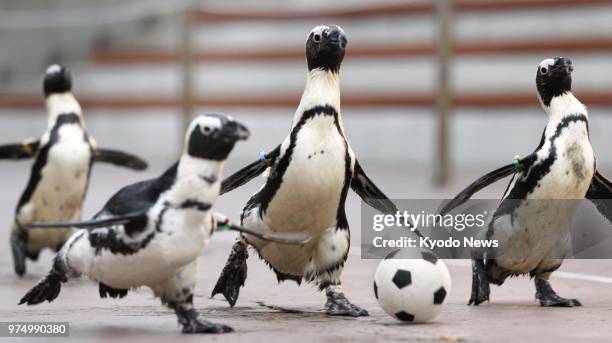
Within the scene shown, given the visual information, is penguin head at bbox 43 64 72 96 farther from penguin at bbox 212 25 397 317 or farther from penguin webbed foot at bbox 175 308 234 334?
penguin webbed foot at bbox 175 308 234 334

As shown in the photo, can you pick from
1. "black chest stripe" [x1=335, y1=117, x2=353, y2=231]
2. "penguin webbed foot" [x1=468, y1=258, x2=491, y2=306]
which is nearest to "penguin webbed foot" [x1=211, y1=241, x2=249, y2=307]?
"black chest stripe" [x1=335, y1=117, x2=353, y2=231]

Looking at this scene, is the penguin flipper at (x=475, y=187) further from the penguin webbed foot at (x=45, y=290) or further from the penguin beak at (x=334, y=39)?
the penguin webbed foot at (x=45, y=290)

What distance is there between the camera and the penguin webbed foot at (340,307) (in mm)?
5938

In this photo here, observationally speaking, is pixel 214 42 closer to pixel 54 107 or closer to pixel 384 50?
pixel 384 50

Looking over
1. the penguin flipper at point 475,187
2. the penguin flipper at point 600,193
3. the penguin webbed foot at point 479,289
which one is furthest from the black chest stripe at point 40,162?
the penguin flipper at point 600,193

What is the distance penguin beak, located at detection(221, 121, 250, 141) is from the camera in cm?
518

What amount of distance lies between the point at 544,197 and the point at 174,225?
1.97 m

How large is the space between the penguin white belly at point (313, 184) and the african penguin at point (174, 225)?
0.74m

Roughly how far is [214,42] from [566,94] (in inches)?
544

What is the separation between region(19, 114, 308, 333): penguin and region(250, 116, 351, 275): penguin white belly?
2.19ft

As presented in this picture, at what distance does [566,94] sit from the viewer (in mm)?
6391

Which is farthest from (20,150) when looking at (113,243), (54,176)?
(113,243)

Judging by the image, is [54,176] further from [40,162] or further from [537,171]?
[537,171]

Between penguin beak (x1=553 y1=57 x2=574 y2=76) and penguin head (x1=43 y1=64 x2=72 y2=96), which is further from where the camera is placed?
penguin head (x1=43 y1=64 x2=72 y2=96)
